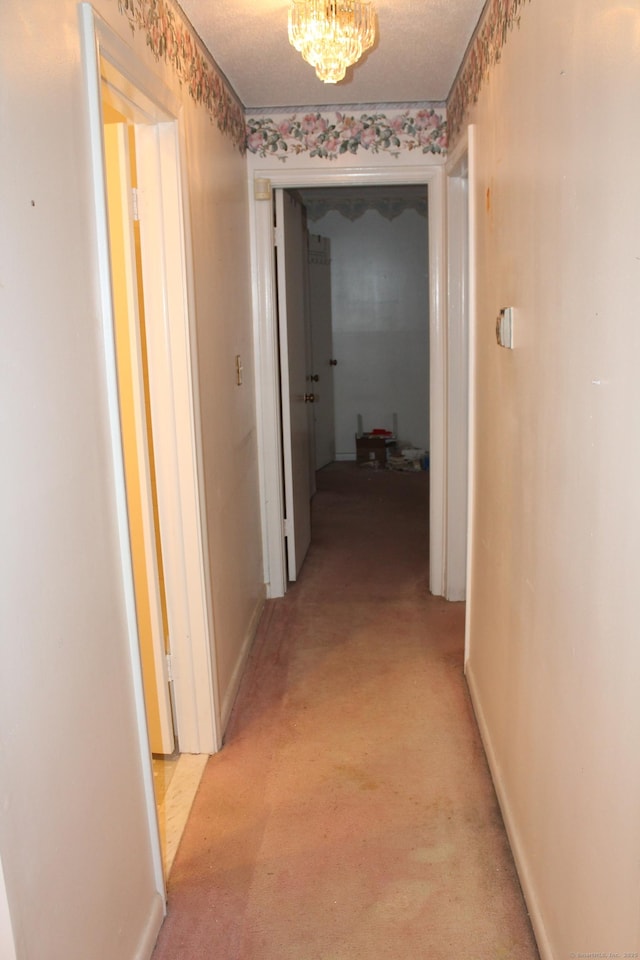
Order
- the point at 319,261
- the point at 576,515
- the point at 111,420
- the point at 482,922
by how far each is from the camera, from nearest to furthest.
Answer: the point at 576,515 < the point at 111,420 < the point at 482,922 < the point at 319,261

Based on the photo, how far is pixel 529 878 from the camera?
1899 millimetres

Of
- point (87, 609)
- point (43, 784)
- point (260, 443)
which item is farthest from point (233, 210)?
point (43, 784)

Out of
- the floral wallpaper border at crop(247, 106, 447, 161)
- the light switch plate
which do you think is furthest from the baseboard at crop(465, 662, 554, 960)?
the floral wallpaper border at crop(247, 106, 447, 161)

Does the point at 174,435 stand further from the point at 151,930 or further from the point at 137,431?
the point at 151,930

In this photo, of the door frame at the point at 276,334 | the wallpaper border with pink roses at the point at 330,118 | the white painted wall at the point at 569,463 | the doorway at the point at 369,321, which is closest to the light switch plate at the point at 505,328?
the white painted wall at the point at 569,463

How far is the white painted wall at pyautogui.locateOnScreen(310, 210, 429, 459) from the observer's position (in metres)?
7.15

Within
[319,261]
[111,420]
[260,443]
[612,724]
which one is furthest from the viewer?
[319,261]

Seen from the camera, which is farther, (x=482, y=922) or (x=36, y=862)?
(x=482, y=922)

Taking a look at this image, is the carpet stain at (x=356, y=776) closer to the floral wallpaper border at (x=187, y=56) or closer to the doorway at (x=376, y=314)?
the floral wallpaper border at (x=187, y=56)

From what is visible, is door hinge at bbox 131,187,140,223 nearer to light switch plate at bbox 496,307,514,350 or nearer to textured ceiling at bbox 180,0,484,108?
textured ceiling at bbox 180,0,484,108

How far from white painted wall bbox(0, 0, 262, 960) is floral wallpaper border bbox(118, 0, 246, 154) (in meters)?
0.13

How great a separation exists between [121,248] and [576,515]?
1503mm

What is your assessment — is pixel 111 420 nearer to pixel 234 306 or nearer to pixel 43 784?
pixel 43 784

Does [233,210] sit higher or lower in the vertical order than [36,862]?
higher
